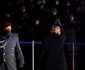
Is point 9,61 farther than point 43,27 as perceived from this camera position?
No

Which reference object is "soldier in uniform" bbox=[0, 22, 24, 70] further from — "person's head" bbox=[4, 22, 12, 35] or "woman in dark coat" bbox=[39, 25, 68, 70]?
"woman in dark coat" bbox=[39, 25, 68, 70]

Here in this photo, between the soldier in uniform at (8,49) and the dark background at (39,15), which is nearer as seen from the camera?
the soldier in uniform at (8,49)

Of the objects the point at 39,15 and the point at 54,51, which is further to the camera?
the point at 39,15

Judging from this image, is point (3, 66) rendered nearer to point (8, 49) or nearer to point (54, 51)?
point (8, 49)

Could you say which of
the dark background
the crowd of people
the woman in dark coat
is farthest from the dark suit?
the crowd of people

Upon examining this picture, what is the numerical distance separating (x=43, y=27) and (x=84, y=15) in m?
1.26

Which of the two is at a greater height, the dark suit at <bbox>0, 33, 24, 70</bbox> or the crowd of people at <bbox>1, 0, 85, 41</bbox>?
the crowd of people at <bbox>1, 0, 85, 41</bbox>

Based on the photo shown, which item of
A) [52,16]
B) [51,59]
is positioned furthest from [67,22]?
[51,59]

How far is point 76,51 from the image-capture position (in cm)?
660

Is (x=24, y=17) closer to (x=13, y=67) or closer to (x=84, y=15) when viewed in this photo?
(x=84, y=15)

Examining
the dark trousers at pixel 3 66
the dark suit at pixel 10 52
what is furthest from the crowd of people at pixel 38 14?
the dark trousers at pixel 3 66

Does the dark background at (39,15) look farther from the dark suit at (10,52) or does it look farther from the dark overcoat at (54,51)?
the dark suit at (10,52)

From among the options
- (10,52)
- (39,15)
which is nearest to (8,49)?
(10,52)

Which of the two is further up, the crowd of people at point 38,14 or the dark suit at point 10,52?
the crowd of people at point 38,14
